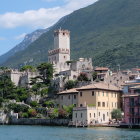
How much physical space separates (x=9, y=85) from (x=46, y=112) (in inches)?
871

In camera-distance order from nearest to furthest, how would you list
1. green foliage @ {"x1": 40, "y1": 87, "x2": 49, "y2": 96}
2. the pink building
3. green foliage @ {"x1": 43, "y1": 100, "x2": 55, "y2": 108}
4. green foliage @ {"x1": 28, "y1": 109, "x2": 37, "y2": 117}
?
the pink building, green foliage @ {"x1": 28, "y1": 109, "x2": 37, "y2": 117}, green foliage @ {"x1": 43, "y1": 100, "x2": 55, "y2": 108}, green foliage @ {"x1": 40, "y1": 87, "x2": 49, "y2": 96}

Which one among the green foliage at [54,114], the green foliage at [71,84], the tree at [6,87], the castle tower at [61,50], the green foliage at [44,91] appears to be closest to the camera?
the green foliage at [54,114]

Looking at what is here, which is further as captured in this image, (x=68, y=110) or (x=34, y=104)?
(x=34, y=104)

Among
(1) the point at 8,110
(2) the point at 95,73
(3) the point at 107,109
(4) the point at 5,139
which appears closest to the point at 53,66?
(2) the point at 95,73

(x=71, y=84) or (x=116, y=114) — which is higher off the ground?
(x=71, y=84)

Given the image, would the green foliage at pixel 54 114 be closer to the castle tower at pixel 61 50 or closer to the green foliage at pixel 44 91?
the green foliage at pixel 44 91

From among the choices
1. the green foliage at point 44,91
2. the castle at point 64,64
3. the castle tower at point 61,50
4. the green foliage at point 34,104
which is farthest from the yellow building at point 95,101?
the castle tower at point 61,50

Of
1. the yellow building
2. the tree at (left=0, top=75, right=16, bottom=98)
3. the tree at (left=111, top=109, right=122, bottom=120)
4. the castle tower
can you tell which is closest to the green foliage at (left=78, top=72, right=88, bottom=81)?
the yellow building

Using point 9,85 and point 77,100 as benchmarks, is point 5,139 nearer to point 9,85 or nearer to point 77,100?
point 77,100

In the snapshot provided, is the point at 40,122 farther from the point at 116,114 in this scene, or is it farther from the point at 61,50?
the point at 61,50

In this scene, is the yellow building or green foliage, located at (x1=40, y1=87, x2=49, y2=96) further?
green foliage, located at (x1=40, y1=87, x2=49, y2=96)

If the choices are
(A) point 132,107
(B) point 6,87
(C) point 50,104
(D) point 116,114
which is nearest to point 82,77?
(C) point 50,104

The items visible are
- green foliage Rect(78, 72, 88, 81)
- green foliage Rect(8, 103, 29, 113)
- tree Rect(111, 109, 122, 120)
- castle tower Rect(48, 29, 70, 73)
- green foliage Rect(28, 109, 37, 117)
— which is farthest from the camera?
castle tower Rect(48, 29, 70, 73)

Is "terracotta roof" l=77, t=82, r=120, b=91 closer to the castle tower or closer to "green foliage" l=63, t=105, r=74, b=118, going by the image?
"green foliage" l=63, t=105, r=74, b=118
